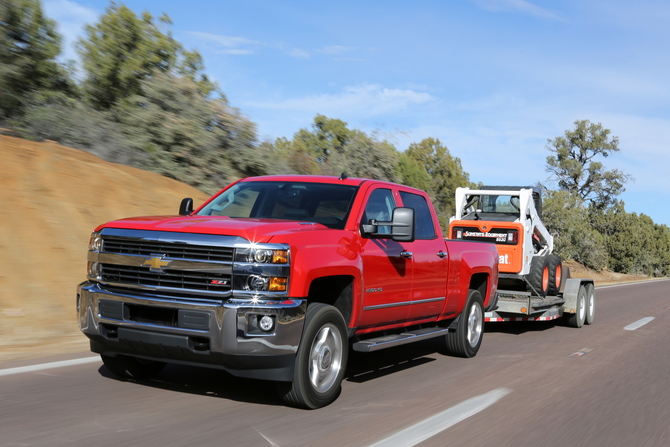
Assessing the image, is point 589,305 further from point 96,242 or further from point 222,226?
point 96,242

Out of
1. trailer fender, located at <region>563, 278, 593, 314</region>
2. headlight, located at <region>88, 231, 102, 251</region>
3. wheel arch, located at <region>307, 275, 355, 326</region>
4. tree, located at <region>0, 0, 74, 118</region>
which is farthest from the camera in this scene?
tree, located at <region>0, 0, 74, 118</region>

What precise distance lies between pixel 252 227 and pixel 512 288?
30.2 ft

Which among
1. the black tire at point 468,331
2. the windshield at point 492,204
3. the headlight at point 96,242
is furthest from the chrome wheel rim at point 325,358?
the windshield at point 492,204

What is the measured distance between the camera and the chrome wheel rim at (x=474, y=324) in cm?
925

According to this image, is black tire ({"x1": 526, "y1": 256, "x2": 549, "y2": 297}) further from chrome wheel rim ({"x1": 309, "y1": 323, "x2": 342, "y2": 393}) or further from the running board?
chrome wheel rim ({"x1": 309, "y1": 323, "x2": 342, "y2": 393})

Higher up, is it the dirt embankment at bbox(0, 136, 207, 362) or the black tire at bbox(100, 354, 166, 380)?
the dirt embankment at bbox(0, 136, 207, 362)

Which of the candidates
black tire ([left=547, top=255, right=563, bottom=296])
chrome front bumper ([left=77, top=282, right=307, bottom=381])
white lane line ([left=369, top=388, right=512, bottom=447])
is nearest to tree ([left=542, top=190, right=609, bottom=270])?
black tire ([left=547, top=255, right=563, bottom=296])

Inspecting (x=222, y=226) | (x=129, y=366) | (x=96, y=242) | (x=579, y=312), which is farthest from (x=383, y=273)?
(x=579, y=312)

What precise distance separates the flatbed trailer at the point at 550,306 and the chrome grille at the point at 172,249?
627 centimetres

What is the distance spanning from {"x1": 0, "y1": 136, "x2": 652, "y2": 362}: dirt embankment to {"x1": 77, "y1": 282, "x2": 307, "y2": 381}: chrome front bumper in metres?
2.51

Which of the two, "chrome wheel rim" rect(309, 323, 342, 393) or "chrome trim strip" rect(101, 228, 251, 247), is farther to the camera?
"chrome wheel rim" rect(309, 323, 342, 393)

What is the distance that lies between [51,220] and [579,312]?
981cm

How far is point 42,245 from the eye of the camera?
1089 cm

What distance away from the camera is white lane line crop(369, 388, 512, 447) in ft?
16.5
